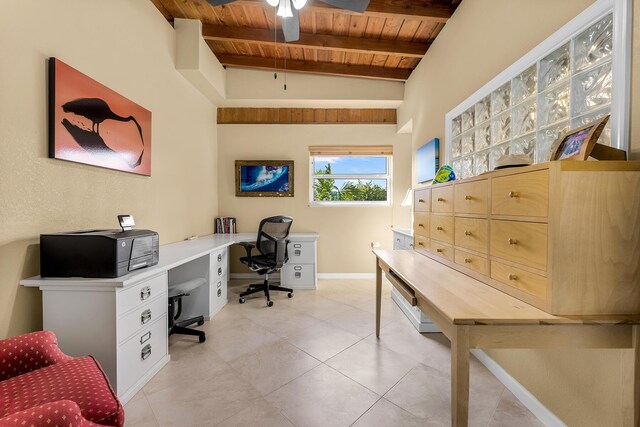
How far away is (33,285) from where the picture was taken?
4.98ft

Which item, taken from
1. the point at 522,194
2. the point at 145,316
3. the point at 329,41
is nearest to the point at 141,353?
the point at 145,316

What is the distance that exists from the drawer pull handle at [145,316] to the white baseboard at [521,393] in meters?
2.44

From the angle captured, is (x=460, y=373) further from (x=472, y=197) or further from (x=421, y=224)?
(x=421, y=224)

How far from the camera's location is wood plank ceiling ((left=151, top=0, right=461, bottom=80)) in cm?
266

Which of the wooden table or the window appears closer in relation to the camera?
the wooden table

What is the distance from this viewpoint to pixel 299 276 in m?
3.94

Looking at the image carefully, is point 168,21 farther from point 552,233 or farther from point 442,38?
point 552,233

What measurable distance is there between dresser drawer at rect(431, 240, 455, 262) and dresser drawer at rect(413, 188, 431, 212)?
0.30 m

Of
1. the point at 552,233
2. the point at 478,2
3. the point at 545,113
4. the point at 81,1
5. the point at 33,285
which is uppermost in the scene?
the point at 478,2

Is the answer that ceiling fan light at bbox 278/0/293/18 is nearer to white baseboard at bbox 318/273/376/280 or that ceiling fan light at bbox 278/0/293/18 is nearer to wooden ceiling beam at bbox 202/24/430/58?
wooden ceiling beam at bbox 202/24/430/58

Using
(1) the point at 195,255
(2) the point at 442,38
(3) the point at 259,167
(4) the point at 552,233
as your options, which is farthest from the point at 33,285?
(2) the point at 442,38

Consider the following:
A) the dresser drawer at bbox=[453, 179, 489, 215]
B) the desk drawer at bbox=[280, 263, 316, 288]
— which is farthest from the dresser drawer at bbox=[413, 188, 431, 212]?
the desk drawer at bbox=[280, 263, 316, 288]

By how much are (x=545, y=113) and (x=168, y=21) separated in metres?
3.62

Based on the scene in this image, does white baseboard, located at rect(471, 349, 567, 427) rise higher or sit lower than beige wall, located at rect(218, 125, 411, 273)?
lower
